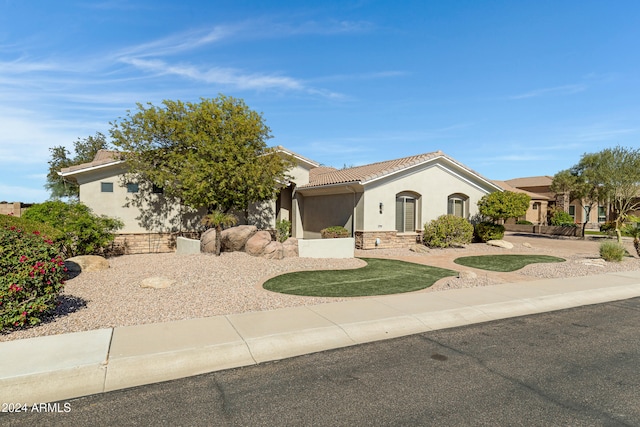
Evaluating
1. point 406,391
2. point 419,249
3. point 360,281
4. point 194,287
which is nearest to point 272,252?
point 360,281

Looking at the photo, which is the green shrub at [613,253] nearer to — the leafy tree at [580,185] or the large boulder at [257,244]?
the leafy tree at [580,185]

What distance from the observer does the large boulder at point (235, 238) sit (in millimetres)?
14492

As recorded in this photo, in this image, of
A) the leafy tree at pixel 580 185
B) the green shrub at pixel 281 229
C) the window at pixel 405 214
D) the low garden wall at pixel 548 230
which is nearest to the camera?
the window at pixel 405 214

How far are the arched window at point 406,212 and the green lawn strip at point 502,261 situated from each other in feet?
13.9

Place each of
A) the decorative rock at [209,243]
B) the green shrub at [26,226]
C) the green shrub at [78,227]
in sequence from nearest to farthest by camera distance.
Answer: the green shrub at [26,226] → the green shrub at [78,227] → the decorative rock at [209,243]

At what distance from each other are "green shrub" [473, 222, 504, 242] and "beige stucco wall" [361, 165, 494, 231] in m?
0.98

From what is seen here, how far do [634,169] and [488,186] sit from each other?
32.0ft

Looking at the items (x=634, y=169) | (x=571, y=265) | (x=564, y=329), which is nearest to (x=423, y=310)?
(x=564, y=329)

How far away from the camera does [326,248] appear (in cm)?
1481

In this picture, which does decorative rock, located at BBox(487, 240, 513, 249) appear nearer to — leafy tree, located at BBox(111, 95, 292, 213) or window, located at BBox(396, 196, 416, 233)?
window, located at BBox(396, 196, 416, 233)

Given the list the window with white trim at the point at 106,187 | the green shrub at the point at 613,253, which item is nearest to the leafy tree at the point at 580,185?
the green shrub at the point at 613,253

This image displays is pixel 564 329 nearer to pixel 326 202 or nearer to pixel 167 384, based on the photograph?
pixel 167 384

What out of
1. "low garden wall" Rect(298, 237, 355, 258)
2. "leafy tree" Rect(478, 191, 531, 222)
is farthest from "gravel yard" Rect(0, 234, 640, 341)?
"leafy tree" Rect(478, 191, 531, 222)

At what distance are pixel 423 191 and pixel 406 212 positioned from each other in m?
1.45
